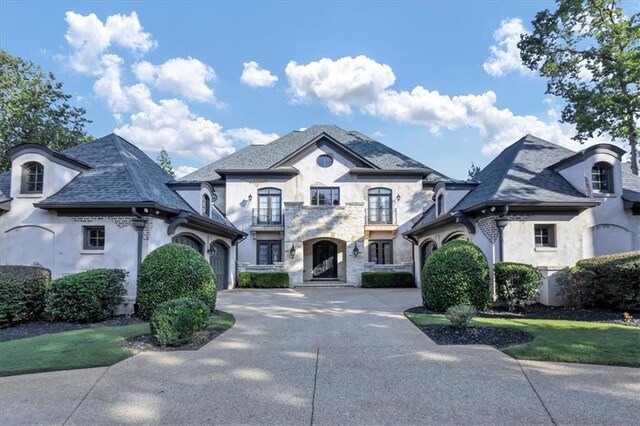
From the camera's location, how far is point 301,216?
20.5m

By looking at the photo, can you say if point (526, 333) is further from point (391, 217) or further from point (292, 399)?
point (391, 217)

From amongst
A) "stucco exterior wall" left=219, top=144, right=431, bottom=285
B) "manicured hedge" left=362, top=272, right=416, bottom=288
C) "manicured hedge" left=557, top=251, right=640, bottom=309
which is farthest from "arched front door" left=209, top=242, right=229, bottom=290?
"manicured hedge" left=557, top=251, right=640, bottom=309

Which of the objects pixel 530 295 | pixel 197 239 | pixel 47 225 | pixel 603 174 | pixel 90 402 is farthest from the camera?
pixel 197 239

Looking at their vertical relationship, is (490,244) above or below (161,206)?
below

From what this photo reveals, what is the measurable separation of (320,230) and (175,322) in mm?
14156

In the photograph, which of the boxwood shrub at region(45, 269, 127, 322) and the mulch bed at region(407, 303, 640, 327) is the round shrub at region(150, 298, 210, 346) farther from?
the mulch bed at region(407, 303, 640, 327)

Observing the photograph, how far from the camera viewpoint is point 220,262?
18.5 meters

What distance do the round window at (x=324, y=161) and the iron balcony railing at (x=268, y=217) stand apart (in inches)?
146

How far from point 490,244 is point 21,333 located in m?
12.4

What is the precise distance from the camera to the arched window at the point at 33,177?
449 inches

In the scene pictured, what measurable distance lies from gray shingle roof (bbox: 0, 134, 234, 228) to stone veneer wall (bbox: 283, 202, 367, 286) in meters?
6.70

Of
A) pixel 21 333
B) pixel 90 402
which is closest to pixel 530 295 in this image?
pixel 90 402

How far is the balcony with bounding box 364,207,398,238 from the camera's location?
2206 cm

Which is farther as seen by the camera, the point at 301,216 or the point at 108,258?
the point at 301,216
